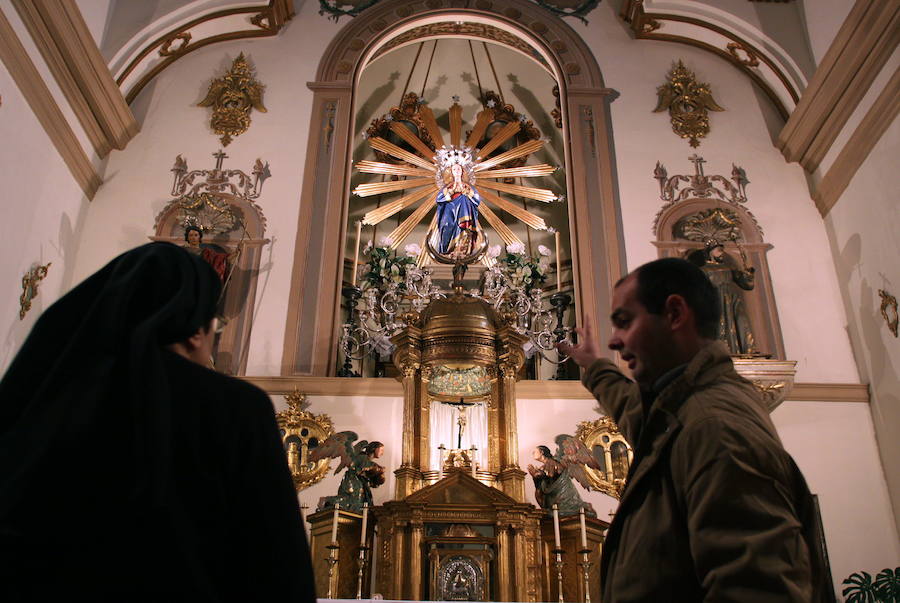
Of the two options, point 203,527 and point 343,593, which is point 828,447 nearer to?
point 343,593

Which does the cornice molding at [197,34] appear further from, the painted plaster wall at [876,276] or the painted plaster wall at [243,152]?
the painted plaster wall at [876,276]

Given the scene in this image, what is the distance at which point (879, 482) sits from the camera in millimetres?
6059

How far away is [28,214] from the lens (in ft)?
20.2

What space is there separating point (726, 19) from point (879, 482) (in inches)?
221

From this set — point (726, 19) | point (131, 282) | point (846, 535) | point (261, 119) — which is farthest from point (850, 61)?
point (131, 282)

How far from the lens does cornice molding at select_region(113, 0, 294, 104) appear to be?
8.25m

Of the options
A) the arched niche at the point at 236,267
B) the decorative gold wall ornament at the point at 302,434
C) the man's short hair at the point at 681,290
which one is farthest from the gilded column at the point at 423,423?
the man's short hair at the point at 681,290

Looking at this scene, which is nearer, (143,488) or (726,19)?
(143,488)

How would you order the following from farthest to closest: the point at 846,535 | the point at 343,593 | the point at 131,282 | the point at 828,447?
the point at 828,447
the point at 846,535
the point at 343,593
the point at 131,282

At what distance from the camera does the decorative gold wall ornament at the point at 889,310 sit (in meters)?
6.04

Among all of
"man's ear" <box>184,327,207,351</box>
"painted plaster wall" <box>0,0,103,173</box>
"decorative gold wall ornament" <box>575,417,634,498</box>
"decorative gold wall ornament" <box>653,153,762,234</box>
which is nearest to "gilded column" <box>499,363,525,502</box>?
"decorative gold wall ornament" <box>575,417,634,498</box>

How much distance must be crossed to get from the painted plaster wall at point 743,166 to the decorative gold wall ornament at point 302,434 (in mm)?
3438

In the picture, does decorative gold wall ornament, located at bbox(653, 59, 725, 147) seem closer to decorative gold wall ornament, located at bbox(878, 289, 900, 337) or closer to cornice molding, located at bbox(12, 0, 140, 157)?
decorative gold wall ornament, located at bbox(878, 289, 900, 337)

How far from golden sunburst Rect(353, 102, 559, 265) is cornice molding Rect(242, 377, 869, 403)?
4.58 ft
